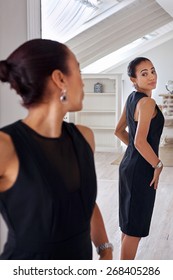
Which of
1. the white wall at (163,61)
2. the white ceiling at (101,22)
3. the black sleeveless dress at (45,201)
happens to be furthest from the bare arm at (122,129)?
the white wall at (163,61)

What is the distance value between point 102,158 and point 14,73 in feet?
14.5

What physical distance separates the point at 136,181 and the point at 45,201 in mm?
991

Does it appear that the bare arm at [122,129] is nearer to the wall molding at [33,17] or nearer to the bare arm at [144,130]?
the bare arm at [144,130]

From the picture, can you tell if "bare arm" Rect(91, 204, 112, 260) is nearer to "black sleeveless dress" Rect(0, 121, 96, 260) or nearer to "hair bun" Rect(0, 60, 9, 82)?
"black sleeveless dress" Rect(0, 121, 96, 260)

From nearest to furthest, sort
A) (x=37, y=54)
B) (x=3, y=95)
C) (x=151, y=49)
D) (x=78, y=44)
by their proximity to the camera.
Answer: (x=37, y=54), (x=3, y=95), (x=78, y=44), (x=151, y=49)

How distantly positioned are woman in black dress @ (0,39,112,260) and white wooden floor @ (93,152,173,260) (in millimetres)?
1083

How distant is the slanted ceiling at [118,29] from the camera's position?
13.5ft

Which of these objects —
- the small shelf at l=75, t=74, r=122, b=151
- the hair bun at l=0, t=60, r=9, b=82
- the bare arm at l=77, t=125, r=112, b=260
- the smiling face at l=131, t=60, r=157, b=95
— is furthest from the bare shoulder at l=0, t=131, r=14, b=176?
the small shelf at l=75, t=74, r=122, b=151

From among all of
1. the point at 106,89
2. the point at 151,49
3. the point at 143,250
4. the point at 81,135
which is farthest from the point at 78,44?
the point at 151,49

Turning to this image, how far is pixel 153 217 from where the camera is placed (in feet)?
9.08

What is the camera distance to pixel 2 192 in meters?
0.66

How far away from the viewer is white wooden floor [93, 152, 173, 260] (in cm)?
→ 217

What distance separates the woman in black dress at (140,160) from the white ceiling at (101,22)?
176cm

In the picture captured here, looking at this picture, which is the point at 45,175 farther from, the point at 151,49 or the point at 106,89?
the point at 151,49
